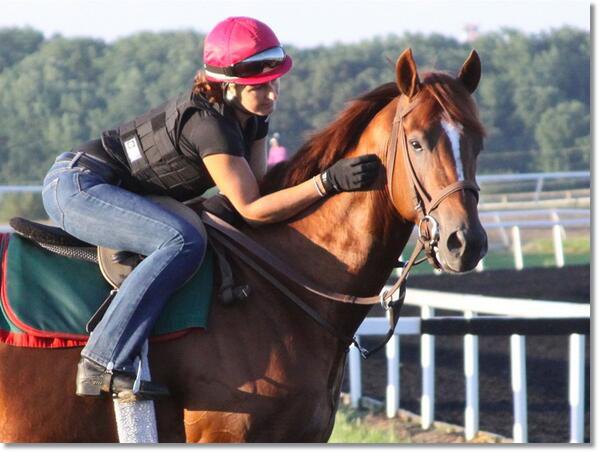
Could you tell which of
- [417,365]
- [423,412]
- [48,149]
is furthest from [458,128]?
[48,149]

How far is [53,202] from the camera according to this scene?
4176 millimetres

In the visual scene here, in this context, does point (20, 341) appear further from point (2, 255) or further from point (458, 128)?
point (458, 128)

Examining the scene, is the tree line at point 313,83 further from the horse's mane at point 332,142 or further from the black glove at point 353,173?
the black glove at point 353,173

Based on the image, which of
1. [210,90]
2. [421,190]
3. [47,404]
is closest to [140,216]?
[210,90]

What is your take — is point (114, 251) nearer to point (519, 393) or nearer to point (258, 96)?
point (258, 96)

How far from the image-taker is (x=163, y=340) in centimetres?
399

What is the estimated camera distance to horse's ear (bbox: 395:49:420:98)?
3.95 metres

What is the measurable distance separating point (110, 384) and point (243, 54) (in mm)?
1260

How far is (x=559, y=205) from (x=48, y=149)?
1008cm

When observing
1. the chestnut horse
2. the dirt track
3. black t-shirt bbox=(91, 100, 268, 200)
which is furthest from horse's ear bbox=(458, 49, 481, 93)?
the dirt track

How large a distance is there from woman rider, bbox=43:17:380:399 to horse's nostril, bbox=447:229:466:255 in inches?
17.4

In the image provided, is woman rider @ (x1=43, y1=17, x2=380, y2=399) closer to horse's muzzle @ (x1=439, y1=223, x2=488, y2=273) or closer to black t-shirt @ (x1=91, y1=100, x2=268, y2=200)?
black t-shirt @ (x1=91, y1=100, x2=268, y2=200)

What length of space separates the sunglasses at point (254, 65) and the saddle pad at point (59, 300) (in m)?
0.67

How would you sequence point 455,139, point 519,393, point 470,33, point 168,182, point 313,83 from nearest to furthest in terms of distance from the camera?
point 455,139
point 168,182
point 519,393
point 313,83
point 470,33
